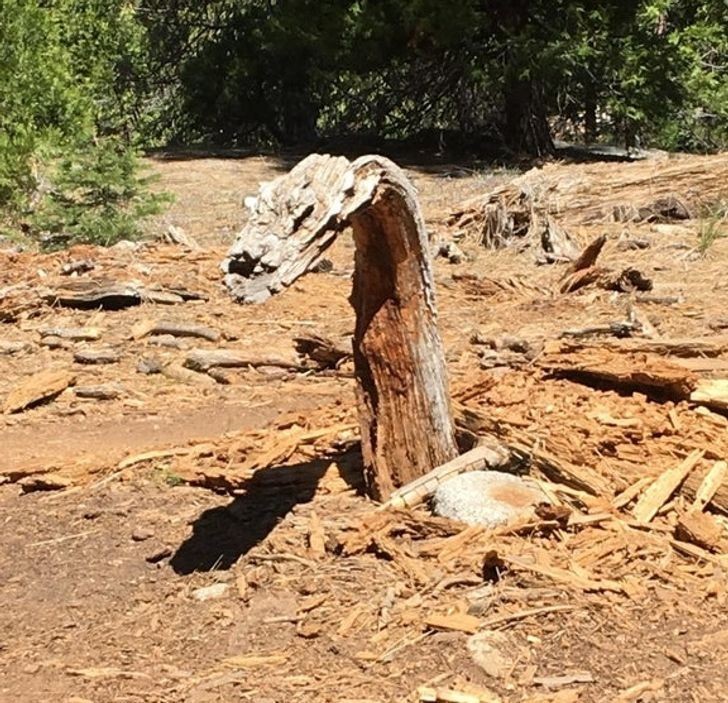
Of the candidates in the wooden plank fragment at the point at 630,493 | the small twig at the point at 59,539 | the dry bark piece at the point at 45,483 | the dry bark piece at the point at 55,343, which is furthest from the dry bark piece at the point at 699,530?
the dry bark piece at the point at 55,343

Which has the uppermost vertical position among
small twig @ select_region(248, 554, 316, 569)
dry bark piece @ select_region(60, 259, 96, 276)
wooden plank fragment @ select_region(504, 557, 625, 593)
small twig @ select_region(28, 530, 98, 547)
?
dry bark piece @ select_region(60, 259, 96, 276)

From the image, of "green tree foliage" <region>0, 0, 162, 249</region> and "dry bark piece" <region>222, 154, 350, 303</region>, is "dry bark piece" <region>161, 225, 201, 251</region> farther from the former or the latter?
"dry bark piece" <region>222, 154, 350, 303</region>

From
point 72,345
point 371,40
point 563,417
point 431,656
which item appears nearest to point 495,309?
point 72,345

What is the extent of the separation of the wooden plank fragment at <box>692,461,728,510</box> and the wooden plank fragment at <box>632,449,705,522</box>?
7 cm

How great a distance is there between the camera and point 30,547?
4309mm

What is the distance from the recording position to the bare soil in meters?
3.28

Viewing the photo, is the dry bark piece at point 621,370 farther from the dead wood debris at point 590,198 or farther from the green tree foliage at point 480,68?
the green tree foliage at point 480,68

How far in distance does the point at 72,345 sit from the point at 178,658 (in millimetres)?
4077

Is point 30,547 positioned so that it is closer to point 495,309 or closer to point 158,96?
point 495,309

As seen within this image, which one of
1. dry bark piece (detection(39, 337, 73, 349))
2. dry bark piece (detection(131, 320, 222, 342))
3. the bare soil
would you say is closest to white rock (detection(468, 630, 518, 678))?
the bare soil

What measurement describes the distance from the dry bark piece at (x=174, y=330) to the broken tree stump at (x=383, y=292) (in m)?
3.16

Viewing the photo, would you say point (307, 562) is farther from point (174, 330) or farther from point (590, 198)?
point (590, 198)

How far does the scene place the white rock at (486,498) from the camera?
12.9 feet

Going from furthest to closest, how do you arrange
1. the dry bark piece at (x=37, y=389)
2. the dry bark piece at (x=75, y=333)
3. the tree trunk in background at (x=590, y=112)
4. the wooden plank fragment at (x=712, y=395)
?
1. the tree trunk in background at (x=590, y=112)
2. the dry bark piece at (x=75, y=333)
3. the dry bark piece at (x=37, y=389)
4. the wooden plank fragment at (x=712, y=395)
